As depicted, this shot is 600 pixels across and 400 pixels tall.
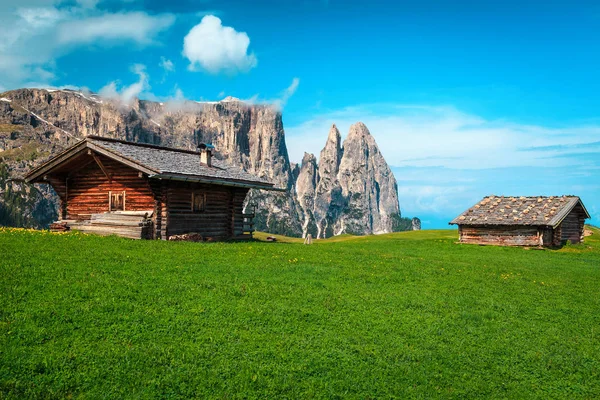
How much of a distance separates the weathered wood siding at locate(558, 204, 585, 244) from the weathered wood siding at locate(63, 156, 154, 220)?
115 feet

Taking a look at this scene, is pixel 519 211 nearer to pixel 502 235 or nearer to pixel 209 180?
pixel 502 235

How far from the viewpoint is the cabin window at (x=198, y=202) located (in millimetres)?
30781

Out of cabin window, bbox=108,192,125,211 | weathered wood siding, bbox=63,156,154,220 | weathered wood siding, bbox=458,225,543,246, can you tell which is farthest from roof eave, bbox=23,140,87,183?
weathered wood siding, bbox=458,225,543,246

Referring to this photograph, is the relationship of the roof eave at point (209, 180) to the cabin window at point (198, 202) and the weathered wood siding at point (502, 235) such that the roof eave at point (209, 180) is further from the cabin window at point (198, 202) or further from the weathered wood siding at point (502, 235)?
the weathered wood siding at point (502, 235)

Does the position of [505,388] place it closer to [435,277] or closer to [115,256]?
[435,277]

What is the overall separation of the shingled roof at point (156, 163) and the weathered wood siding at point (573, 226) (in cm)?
2821

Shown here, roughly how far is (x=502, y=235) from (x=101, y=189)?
107ft

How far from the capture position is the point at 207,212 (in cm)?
3180

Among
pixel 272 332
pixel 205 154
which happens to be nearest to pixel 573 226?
pixel 205 154

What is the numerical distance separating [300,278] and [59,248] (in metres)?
10.2

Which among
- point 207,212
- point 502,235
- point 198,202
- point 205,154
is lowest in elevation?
point 502,235

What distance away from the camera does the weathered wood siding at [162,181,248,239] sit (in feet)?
94.8

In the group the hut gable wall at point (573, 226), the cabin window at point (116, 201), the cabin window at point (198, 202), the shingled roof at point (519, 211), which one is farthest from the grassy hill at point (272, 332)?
the hut gable wall at point (573, 226)

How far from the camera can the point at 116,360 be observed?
9.30 metres
